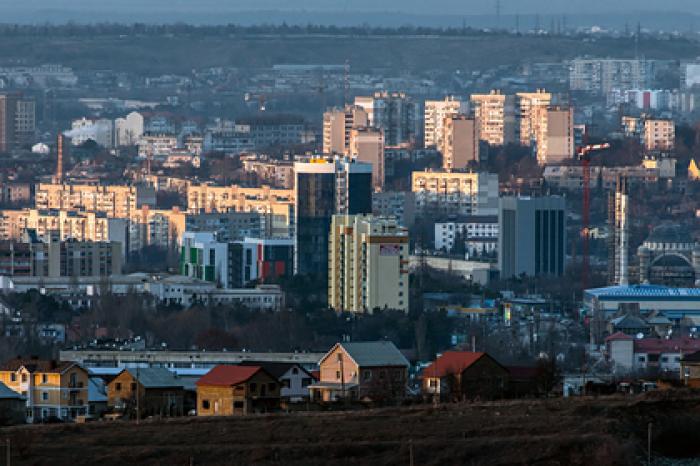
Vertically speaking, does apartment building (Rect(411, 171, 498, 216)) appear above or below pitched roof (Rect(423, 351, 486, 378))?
below

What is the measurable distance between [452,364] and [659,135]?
5483 centimetres

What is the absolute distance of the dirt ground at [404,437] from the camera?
19.5 meters

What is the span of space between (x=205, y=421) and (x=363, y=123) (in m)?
63.0

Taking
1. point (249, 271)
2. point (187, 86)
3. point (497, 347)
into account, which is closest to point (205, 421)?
point (497, 347)

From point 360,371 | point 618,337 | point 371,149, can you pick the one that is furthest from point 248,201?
point 360,371

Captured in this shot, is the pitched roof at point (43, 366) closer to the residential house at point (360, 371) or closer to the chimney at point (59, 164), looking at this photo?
the residential house at point (360, 371)

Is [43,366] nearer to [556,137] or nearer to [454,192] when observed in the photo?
[454,192]

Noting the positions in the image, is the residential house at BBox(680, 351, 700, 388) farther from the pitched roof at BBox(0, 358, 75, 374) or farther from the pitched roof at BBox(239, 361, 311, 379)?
the pitched roof at BBox(0, 358, 75, 374)

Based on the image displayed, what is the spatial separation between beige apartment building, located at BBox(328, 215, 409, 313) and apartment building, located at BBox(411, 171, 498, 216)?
65.8 feet

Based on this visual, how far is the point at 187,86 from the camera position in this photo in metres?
115

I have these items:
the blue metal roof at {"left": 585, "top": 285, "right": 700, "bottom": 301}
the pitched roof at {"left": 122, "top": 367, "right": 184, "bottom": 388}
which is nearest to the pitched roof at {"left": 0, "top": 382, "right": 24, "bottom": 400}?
the pitched roof at {"left": 122, "top": 367, "right": 184, "bottom": 388}

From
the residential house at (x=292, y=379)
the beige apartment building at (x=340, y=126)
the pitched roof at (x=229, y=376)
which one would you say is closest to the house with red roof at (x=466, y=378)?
the residential house at (x=292, y=379)

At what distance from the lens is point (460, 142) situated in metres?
79.6

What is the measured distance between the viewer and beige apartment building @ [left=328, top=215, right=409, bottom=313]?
155 feet
